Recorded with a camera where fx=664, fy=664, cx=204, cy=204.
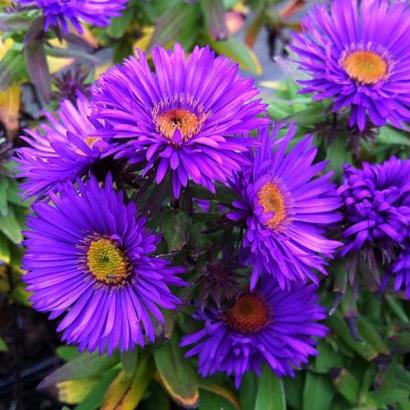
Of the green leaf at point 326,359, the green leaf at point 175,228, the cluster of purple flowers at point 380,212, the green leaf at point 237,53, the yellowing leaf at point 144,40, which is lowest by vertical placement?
the green leaf at point 326,359

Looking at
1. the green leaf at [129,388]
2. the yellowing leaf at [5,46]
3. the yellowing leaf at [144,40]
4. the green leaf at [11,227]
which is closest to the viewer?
the green leaf at [129,388]

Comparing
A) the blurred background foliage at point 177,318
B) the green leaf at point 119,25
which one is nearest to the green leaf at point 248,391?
the blurred background foliage at point 177,318

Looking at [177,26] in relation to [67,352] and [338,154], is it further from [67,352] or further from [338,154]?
[67,352]

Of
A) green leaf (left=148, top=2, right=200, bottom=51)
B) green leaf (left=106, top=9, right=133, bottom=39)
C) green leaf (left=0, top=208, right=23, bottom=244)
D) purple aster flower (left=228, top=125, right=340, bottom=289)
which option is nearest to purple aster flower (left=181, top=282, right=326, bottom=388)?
purple aster flower (left=228, top=125, right=340, bottom=289)

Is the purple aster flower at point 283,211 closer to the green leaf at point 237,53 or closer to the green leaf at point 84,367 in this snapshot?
the green leaf at point 84,367

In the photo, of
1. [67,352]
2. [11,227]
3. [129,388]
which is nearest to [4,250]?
[11,227]

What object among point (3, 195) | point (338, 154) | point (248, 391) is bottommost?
point (248, 391)
